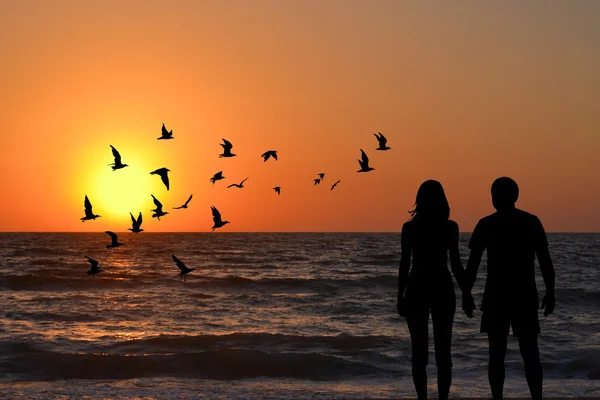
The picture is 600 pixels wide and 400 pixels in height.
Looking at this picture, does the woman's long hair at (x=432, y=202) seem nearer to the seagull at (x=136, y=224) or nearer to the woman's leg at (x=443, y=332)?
the woman's leg at (x=443, y=332)

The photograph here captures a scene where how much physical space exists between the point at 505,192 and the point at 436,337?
5.01 ft

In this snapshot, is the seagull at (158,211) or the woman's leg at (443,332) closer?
the woman's leg at (443,332)

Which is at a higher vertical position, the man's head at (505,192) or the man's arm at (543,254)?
the man's head at (505,192)

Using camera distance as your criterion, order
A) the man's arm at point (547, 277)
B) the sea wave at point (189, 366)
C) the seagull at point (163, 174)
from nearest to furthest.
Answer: the man's arm at point (547, 277)
the sea wave at point (189, 366)
the seagull at point (163, 174)

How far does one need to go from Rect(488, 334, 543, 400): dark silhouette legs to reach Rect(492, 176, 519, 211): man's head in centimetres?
125

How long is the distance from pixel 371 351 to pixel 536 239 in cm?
1043

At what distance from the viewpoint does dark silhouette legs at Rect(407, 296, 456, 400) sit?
23.9ft

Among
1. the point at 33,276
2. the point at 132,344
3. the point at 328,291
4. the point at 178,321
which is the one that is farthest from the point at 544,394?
the point at 33,276

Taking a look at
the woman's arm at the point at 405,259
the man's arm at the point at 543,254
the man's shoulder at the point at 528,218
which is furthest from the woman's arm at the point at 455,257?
the man's arm at the point at 543,254

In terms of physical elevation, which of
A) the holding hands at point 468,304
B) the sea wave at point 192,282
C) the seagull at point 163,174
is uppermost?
the seagull at point 163,174

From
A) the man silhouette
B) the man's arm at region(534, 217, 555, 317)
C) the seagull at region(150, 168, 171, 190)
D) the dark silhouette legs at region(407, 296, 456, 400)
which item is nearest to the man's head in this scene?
the man silhouette

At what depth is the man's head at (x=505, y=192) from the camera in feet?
Result: 24.0

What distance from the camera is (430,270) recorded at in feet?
24.0

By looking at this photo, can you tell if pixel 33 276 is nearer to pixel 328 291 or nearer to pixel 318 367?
pixel 328 291
